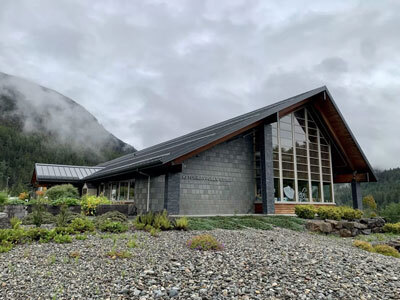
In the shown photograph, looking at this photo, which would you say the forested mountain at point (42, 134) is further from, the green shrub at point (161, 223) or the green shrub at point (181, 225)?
the green shrub at point (181, 225)

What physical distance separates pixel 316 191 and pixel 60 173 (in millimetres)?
17251

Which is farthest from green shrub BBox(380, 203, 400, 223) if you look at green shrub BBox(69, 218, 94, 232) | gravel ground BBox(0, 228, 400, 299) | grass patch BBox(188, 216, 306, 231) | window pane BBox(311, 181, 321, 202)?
green shrub BBox(69, 218, 94, 232)

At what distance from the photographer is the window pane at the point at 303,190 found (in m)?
14.0

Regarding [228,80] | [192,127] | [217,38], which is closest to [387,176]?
[192,127]

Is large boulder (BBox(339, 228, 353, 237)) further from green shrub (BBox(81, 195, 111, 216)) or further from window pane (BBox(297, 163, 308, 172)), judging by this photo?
green shrub (BBox(81, 195, 111, 216))

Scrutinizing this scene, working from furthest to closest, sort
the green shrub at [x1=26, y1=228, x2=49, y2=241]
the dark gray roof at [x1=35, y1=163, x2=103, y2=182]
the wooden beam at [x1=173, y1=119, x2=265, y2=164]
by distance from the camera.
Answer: the dark gray roof at [x1=35, y1=163, x2=103, y2=182]
the wooden beam at [x1=173, y1=119, x2=265, y2=164]
the green shrub at [x1=26, y1=228, x2=49, y2=241]

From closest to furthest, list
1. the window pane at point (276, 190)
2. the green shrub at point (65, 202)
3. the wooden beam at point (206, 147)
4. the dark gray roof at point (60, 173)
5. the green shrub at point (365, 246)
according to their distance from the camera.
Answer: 1. the green shrub at point (365, 246)
2. the wooden beam at point (206, 147)
3. the green shrub at point (65, 202)
4. the window pane at point (276, 190)
5. the dark gray roof at point (60, 173)

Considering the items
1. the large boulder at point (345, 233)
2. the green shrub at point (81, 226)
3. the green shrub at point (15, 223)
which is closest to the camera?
the green shrub at point (15, 223)

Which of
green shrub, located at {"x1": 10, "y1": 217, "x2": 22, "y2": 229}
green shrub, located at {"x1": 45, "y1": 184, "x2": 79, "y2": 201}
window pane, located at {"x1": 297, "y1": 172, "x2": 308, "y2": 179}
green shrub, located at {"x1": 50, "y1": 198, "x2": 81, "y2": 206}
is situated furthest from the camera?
green shrub, located at {"x1": 45, "y1": 184, "x2": 79, "y2": 201}

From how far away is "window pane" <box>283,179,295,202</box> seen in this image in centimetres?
1334

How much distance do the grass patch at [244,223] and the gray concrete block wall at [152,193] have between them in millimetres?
2162

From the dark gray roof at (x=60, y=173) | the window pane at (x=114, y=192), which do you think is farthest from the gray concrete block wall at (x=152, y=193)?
the dark gray roof at (x=60, y=173)

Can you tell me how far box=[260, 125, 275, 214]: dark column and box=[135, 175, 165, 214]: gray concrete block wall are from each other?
4367mm

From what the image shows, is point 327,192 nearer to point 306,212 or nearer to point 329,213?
point 329,213
